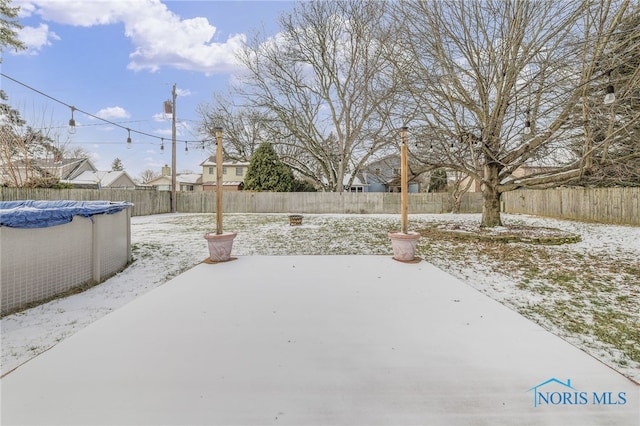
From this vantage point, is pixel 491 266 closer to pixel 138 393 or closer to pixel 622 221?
pixel 138 393

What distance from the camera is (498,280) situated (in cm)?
395

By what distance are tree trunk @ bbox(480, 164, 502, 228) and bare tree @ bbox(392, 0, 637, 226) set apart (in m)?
0.03

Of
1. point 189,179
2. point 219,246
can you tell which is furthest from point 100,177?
point 219,246

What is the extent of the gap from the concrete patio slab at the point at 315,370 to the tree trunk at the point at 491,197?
21.1 feet

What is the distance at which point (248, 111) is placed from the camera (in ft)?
60.2

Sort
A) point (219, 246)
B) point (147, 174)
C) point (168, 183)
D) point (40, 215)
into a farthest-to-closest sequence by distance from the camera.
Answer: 1. point (147, 174)
2. point (168, 183)
3. point (219, 246)
4. point (40, 215)

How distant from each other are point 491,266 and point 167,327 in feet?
16.1

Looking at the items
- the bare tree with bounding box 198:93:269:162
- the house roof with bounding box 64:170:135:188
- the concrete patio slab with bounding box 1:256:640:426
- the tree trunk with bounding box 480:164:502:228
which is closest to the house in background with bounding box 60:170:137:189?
the house roof with bounding box 64:170:135:188

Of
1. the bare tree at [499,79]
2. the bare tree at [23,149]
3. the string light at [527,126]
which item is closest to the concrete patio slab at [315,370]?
the string light at [527,126]

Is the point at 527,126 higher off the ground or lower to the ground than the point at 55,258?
higher

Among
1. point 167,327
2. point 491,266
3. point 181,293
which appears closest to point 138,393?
point 167,327

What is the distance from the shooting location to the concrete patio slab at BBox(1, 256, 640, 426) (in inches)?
58.9

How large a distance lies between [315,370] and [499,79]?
8078 mm

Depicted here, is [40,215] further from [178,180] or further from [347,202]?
Result: [178,180]
